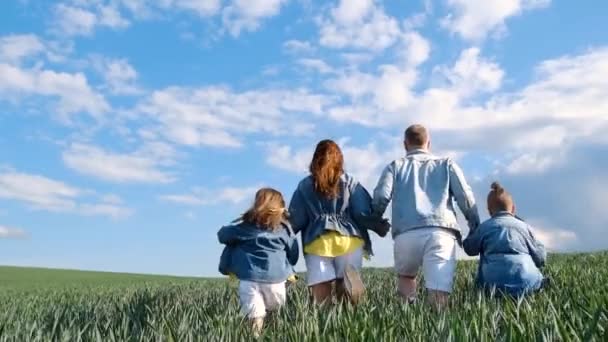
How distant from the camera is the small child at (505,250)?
19.0ft

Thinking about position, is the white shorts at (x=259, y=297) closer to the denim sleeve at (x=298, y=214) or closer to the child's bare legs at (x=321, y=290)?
the child's bare legs at (x=321, y=290)

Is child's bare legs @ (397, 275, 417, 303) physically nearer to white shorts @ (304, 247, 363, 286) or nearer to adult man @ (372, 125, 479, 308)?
adult man @ (372, 125, 479, 308)

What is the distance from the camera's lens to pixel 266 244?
5840 millimetres

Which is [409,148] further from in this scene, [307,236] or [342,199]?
[307,236]

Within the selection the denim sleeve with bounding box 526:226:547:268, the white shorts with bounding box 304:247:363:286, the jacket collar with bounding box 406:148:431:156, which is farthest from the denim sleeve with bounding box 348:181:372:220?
the denim sleeve with bounding box 526:226:547:268

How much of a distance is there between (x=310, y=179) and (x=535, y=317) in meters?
2.64

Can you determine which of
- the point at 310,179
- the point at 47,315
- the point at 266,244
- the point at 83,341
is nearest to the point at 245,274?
the point at 266,244

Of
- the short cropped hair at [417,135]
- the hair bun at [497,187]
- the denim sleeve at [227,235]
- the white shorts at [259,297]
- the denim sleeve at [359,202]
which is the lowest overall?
the white shorts at [259,297]

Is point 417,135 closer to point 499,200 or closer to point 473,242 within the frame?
point 499,200

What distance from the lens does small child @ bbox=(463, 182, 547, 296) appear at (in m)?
5.79

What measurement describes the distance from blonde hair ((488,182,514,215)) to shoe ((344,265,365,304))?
1.46 m

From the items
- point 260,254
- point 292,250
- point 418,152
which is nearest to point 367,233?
point 292,250

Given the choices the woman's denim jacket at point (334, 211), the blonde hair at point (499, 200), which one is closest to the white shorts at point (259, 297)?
the woman's denim jacket at point (334, 211)

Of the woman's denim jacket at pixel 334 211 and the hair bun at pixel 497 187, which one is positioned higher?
the hair bun at pixel 497 187
